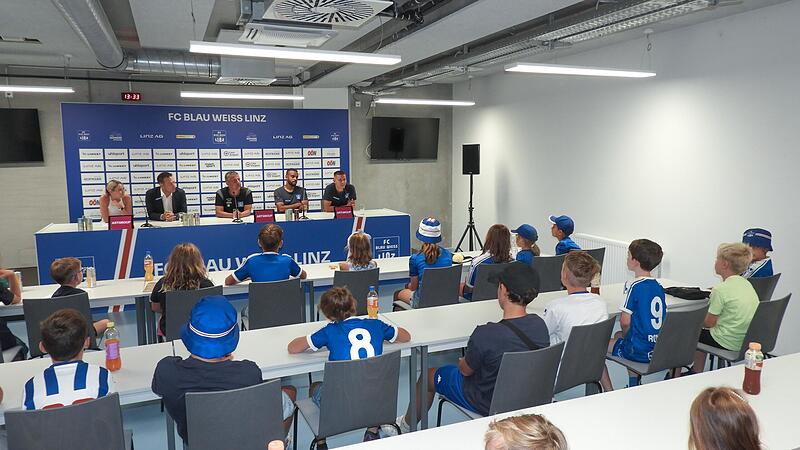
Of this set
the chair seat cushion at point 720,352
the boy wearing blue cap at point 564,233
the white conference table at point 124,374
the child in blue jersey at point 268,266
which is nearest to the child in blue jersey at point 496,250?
the boy wearing blue cap at point 564,233

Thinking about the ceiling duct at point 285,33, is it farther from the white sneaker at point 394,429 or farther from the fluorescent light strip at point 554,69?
the white sneaker at point 394,429

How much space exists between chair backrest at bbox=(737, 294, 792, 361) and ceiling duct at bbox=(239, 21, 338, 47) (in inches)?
150

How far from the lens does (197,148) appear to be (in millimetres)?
8984

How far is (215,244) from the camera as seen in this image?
6.74m


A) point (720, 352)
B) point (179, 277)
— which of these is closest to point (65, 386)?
Answer: point (179, 277)

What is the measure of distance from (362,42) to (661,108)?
11.9 feet

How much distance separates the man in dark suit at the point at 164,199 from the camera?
711 cm

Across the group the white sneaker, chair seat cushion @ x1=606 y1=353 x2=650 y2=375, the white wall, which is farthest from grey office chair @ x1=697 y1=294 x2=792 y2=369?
the white sneaker

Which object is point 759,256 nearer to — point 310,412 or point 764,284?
point 764,284

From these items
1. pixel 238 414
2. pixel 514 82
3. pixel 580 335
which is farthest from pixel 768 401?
pixel 514 82

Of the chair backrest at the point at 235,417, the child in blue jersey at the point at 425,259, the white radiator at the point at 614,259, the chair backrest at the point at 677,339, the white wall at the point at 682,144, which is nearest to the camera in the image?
the chair backrest at the point at 235,417

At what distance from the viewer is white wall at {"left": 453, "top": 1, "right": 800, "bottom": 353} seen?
16.8 ft

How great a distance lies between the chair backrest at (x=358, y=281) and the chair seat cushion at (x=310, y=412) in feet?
5.34

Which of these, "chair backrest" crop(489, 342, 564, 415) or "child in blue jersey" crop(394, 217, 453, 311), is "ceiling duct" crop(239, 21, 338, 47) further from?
"chair backrest" crop(489, 342, 564, 415)
